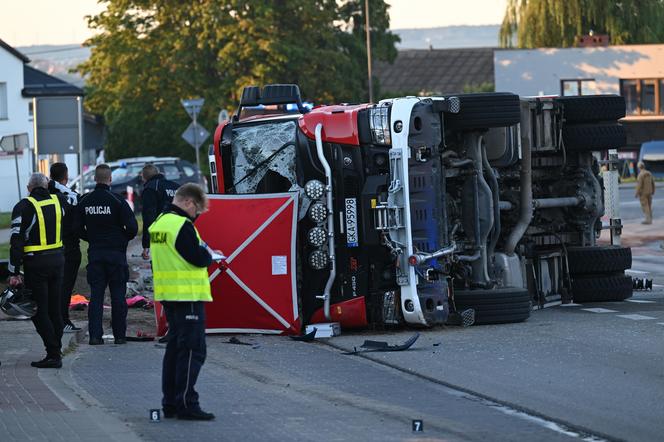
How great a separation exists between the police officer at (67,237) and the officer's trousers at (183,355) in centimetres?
510

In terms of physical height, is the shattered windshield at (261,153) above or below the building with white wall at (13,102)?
below

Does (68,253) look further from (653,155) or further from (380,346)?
(653,155)

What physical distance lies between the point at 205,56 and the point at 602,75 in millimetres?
21464

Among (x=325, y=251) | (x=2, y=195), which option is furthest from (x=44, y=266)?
(x=2, y=195)

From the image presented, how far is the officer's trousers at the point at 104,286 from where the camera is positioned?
47.0 feet

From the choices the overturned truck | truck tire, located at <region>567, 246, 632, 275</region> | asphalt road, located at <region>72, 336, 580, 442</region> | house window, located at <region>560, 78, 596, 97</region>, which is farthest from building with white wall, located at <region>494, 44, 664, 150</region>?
asphalt road, located at <region>72, 336, 580, 442</region>

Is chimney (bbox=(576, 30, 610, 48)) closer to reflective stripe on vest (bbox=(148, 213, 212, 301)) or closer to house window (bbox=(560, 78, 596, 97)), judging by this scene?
house window (bbox=(560, 78, 596, 97))

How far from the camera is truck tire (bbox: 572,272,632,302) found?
57.9 feet

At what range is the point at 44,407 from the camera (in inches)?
397

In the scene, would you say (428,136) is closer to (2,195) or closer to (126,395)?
→ (126,395)

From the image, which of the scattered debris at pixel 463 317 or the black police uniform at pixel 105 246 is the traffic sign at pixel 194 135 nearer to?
the scattered debris at pixel 463 317

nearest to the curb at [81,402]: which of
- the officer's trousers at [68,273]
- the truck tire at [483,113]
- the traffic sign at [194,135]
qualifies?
the officer's trousers at [68,273]

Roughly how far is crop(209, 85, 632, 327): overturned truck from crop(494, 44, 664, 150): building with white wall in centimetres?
5686

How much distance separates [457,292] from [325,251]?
1505 millimetres
